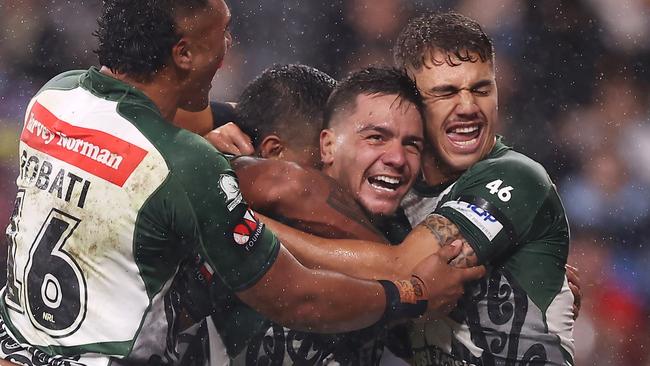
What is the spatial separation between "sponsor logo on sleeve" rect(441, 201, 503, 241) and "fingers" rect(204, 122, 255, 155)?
96cm

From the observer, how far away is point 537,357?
3.87m

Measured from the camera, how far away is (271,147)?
422cm

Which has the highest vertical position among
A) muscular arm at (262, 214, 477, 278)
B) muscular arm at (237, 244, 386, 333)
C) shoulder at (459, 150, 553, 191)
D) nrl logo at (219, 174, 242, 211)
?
shoulder at (459, 150, 553, 191)

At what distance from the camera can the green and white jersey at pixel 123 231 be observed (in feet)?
10.7

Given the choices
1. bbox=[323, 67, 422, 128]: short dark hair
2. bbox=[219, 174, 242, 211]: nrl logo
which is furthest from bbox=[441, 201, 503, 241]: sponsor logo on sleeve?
bbox=[219, 174, 242, 211]: nrl logo

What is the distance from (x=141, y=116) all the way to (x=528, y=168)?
152 centimetres

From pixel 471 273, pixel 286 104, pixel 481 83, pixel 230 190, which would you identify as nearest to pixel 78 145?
pixel 230 190

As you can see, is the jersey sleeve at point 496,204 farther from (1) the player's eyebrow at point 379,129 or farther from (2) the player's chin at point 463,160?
(1) the player's eyebrow at point 379,129

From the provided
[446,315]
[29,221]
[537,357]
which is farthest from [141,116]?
[537,357]

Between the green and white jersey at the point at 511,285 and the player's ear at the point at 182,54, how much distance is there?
109 centimetres

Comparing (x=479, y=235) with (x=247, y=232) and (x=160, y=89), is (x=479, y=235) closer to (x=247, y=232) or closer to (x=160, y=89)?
(x=247, y=232)

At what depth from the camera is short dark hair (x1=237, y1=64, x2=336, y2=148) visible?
423 cm

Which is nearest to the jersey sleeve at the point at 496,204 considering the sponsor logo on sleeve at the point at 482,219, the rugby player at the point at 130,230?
the sponsor logo on sleeve at the point at 482,219

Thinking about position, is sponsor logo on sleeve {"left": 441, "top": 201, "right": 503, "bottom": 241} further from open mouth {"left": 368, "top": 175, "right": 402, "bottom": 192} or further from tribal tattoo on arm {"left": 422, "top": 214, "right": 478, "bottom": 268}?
open mouth {"left": 368, "top": 175, "right": 402, "bottom": 192}
